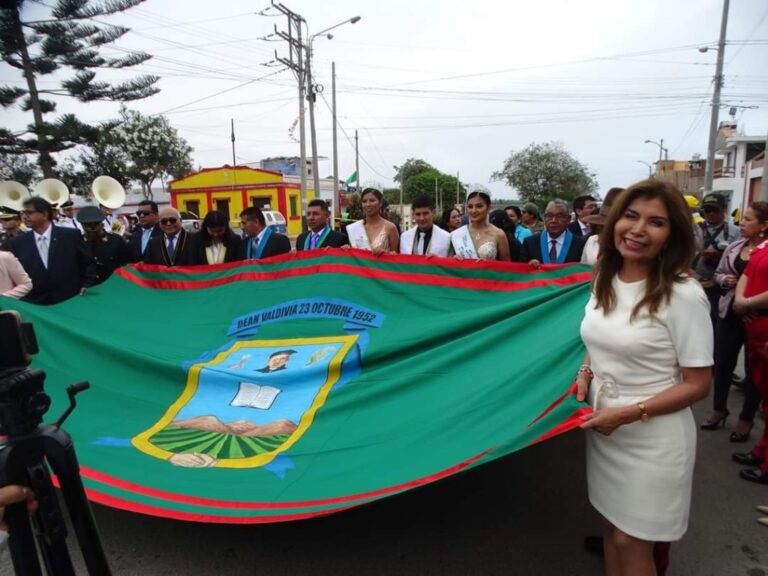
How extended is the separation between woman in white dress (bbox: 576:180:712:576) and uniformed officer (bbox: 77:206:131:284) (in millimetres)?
5438

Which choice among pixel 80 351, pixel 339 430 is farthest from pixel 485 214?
pixel 80 351

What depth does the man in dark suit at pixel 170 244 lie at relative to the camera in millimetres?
5254

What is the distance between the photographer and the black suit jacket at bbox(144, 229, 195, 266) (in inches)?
204

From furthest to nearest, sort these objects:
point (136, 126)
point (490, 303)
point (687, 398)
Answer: point (136, 126) → point (490, 303) → point (687, 398)

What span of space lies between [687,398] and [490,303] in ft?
6.13

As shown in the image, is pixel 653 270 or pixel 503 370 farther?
pixel 503 370

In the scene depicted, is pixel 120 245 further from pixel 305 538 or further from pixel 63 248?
pixel 305 538

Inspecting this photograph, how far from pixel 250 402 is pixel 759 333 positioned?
10.8 ft

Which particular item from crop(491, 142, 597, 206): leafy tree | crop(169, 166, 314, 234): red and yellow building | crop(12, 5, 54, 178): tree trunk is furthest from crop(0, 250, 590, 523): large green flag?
crop(491, 142, 597, 206): leafy tree

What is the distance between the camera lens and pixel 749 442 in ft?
12.3

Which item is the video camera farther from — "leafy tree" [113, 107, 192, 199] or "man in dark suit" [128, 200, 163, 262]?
"leafy tree" [113, 107, 192, 199]

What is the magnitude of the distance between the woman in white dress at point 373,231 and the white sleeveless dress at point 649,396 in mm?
3098

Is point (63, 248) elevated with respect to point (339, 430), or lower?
elevated

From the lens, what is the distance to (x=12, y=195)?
12.3 metres
